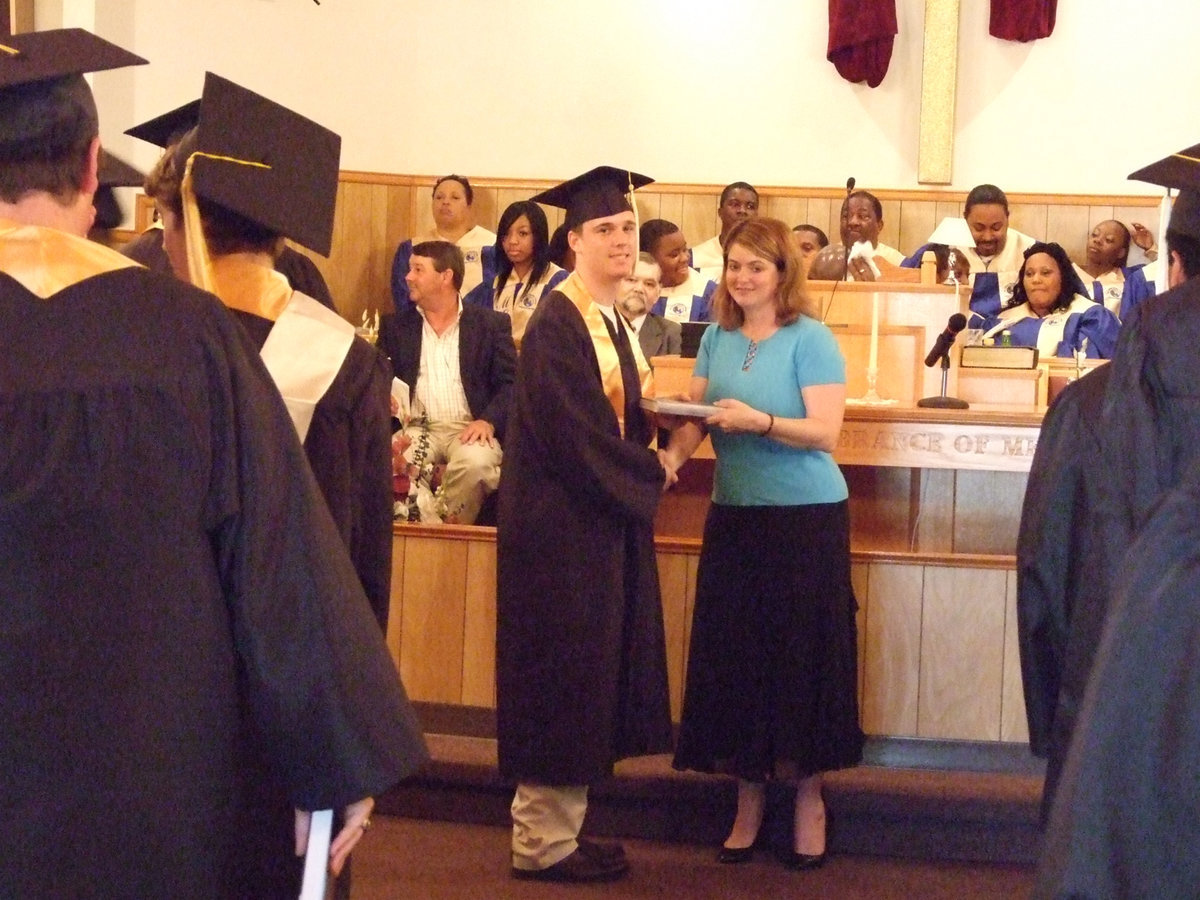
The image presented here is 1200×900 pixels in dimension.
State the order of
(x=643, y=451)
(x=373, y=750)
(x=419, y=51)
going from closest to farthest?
(x=373, y=750) < (x=643, y=451) < (x=419, y=51)

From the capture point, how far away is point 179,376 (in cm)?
195

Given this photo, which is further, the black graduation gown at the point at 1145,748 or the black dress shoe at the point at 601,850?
the black dress shoe at the point at 601,850

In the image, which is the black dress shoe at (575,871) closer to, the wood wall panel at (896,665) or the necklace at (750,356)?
the wood wall panel at (896,665)

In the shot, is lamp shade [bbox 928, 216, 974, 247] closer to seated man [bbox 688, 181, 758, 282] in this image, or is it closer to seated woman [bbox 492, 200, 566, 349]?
seated man [bbox 688, 181, 758, 282]

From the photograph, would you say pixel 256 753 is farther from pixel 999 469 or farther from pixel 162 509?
pixel 999 469

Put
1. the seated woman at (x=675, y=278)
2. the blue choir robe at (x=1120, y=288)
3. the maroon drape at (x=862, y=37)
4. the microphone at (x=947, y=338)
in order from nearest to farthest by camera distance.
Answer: the microphone at (x=947, y=338), the seated woman at (x=675, y=278), the blue choir robe at (x=1120, y=288), the maroon drape at (x=862, y=37)

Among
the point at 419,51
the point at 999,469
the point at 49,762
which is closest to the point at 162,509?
the point at 49,762

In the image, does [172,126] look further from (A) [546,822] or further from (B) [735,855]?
(B) [735,855]

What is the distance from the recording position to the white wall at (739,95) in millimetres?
10109

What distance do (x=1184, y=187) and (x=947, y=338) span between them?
2.61 m

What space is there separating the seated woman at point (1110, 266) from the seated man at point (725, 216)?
202 cm

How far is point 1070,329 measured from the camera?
785cm

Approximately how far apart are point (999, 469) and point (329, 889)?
128 inches

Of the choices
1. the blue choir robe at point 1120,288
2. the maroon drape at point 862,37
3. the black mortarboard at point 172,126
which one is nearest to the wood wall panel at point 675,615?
the black mortarboard at point 172,126
